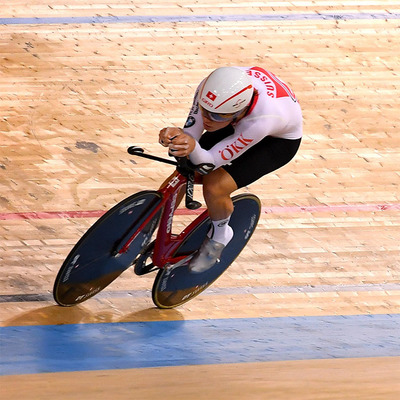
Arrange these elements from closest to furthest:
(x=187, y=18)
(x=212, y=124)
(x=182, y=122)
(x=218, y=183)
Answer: (x=212, y=124) < (x=218, y=183) < (x=182, y=122) < (x=187, y=18)

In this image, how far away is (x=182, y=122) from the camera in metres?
5.10

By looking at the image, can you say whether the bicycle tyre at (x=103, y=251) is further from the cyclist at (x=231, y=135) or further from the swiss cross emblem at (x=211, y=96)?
the swiss cross emblem at (x=211, y=96)

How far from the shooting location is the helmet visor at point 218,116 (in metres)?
3.14

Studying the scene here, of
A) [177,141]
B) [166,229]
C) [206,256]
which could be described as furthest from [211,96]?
[206,256]

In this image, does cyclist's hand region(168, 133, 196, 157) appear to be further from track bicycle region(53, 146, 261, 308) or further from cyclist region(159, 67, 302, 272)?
track bicycle region(53, 146, 261, 308)

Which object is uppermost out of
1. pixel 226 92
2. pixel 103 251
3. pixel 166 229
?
pixel 226 92

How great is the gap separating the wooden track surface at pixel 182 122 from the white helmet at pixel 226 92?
0.94 metres

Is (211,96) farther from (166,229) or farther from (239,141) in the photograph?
(166,229)

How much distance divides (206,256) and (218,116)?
0.78m

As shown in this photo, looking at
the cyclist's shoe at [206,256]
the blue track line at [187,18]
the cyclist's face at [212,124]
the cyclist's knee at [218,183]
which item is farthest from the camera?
the blue track line at [187,18]

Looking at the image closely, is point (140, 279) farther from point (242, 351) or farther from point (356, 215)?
point (356, 215)

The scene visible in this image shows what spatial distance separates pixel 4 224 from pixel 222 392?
7.00 ft

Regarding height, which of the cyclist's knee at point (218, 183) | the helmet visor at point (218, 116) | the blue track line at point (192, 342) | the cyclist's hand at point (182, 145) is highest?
the helmet visor at point (218, 116)

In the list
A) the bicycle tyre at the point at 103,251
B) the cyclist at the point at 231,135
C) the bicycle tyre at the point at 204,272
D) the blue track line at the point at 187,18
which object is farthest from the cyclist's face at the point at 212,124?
the blue track line at the point at 187,18
